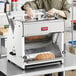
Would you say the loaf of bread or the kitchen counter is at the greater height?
the loaf of bread

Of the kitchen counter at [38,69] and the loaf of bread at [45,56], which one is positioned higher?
the loaf of bread at [45,56]

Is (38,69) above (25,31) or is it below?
below

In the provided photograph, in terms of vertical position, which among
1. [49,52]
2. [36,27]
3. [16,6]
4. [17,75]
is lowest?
[17,75]

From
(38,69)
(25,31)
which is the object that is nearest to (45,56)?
(38,69)

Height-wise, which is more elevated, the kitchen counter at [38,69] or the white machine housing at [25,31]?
the white machine housing at [25,31]

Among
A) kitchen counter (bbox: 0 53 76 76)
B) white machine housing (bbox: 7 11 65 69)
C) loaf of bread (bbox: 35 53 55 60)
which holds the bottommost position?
kitchen counter (bbox: 0 53 76 76)

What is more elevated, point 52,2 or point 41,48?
point 52,2

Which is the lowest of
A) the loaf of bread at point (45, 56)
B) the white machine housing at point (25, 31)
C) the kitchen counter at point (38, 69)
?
the kitchen counter at point (38, 69)

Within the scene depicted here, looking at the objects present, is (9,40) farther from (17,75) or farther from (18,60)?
(17,75)

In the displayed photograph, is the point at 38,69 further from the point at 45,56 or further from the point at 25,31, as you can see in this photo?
the point at 25,31

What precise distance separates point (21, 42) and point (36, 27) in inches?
5.4

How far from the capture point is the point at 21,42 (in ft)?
5.36

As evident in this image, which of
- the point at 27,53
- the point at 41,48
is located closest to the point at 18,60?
the point at 27,53

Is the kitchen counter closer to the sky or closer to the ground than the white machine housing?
closer to the ground
